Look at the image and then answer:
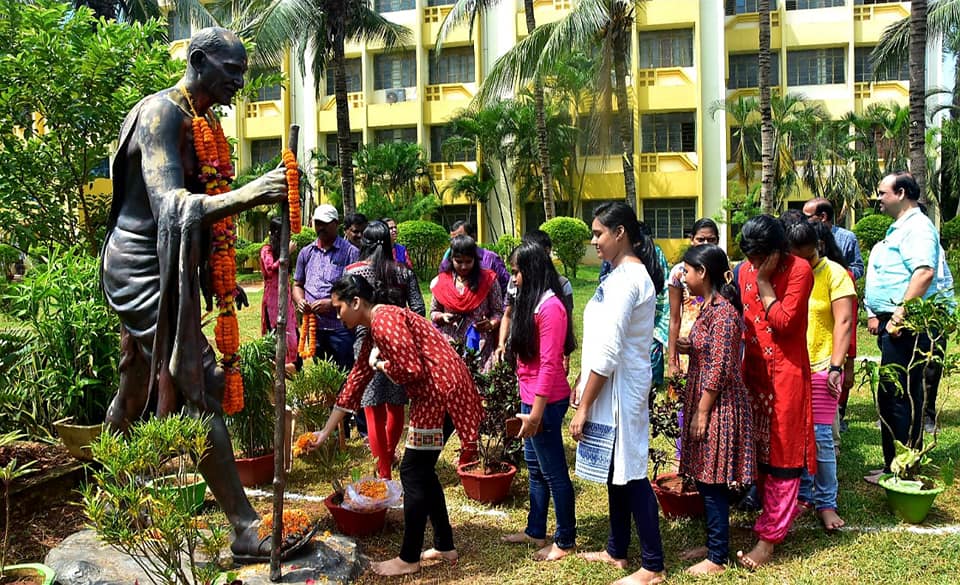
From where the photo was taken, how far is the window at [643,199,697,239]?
2725cm

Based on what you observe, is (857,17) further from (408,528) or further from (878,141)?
(408,528)

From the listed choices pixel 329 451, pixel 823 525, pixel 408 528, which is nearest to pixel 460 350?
pixel 329 451

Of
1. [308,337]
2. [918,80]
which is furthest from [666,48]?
[308,337]

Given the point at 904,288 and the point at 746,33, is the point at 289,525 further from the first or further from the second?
the point at 746,33

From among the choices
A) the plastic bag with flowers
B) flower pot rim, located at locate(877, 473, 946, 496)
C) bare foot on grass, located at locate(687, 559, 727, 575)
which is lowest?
bare foot on grass, located at locate(687, 559, 727, 575)

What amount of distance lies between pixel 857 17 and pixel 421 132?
15335 millimetres

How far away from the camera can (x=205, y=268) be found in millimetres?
3932

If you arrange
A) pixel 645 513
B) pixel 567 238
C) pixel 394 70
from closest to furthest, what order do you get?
pixel 645 513 < pixel 567 238 < pixel 394 70

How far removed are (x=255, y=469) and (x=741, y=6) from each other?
27046 millimetres

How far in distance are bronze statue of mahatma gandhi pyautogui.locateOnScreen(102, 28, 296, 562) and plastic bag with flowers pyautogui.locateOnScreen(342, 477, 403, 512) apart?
0.78 m

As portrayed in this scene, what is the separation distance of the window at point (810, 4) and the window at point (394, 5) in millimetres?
13088

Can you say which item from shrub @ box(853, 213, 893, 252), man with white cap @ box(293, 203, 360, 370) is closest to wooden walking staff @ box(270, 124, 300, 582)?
man with white cap @ box(293, 203, 360, 370)

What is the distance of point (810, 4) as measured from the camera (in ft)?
88.7

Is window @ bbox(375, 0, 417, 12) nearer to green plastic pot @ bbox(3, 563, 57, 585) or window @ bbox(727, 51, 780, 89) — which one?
window @ bbox(727, 51, 780, 89)
